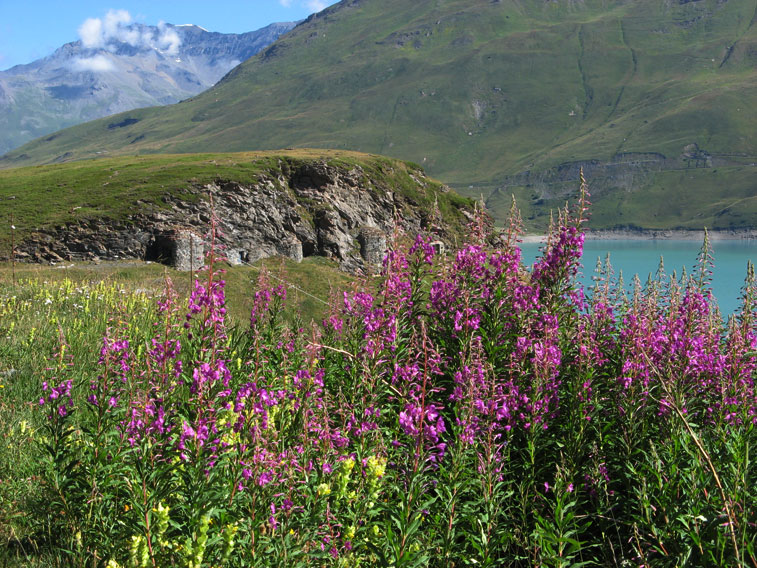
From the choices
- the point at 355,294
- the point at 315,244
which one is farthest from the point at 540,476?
the point at 315,244

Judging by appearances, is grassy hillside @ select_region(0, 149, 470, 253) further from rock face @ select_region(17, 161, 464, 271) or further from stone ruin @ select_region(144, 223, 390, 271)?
stone ruin @ select_region(144, 223, 390, 271)

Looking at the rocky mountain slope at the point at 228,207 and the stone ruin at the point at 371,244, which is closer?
the rocky mountain slope at the point at 228,207

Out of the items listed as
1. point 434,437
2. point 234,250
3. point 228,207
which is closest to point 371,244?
point 228,207

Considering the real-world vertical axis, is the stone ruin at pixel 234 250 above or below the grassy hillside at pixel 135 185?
below

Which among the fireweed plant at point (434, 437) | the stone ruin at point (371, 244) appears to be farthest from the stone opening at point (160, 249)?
the fireweed plant at point (434, 437)

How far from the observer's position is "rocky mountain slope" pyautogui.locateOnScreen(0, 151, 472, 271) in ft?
135

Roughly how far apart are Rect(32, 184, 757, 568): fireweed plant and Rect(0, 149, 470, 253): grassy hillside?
38708 mm

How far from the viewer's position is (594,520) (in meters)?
6.14

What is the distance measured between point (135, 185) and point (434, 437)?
50250mm

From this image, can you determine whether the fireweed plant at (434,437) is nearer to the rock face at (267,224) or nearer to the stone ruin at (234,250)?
the stone ruin at (234,250)

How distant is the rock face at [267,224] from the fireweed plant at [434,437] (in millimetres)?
28043

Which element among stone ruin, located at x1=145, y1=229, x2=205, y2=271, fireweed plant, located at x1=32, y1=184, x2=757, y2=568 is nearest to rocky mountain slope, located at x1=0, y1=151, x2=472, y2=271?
stone ruin, located at x1=145, y1=229, x2=205, y2=271

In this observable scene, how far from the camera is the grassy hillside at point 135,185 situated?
42.3m

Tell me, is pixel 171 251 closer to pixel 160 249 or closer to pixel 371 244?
pixel 160 249
